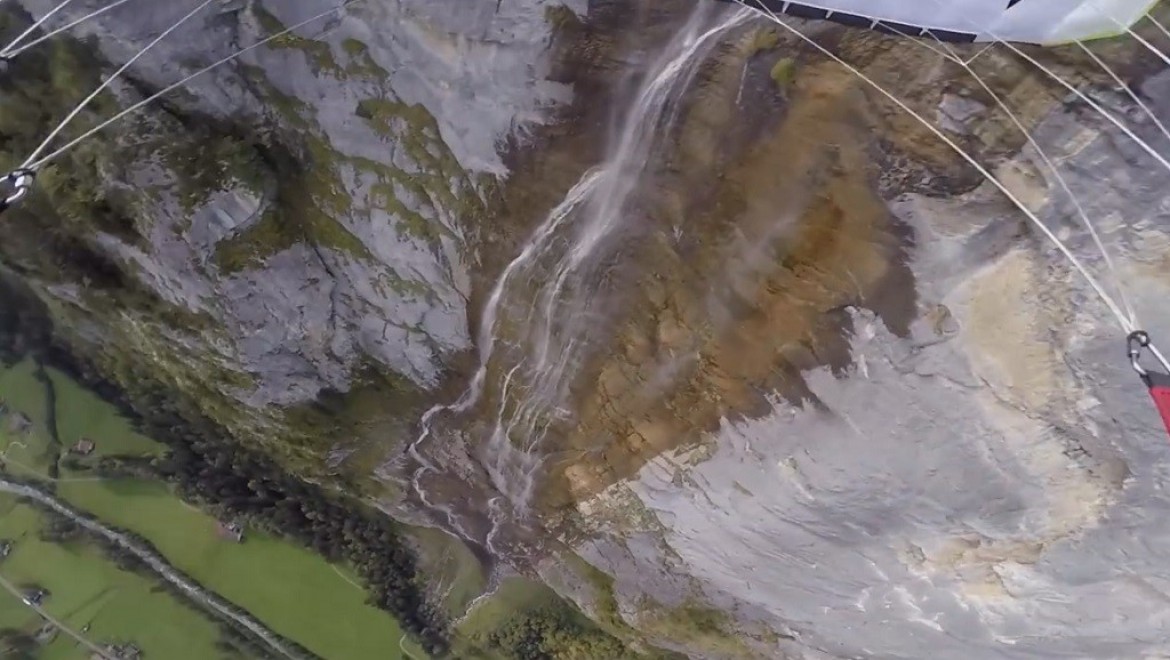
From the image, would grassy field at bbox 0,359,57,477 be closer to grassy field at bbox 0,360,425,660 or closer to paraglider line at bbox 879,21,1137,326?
grassy field at bbox 0,360,425,660

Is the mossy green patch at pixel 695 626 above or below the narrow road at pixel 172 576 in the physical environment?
below

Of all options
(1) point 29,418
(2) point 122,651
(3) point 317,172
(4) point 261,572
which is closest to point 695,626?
(3) point 317,172

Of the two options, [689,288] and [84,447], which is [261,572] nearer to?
[84,447]

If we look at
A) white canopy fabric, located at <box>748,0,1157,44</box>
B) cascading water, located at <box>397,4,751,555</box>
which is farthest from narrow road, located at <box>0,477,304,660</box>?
white canopy fabric, located at <box>748,0,1157,44</box>

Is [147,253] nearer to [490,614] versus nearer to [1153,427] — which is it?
[490,614]

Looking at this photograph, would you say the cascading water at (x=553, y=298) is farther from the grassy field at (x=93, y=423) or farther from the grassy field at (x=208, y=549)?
the grassy field at (x=93, y=423)

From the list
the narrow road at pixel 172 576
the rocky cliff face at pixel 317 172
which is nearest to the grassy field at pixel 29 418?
the narrow road at pixel 172 576
